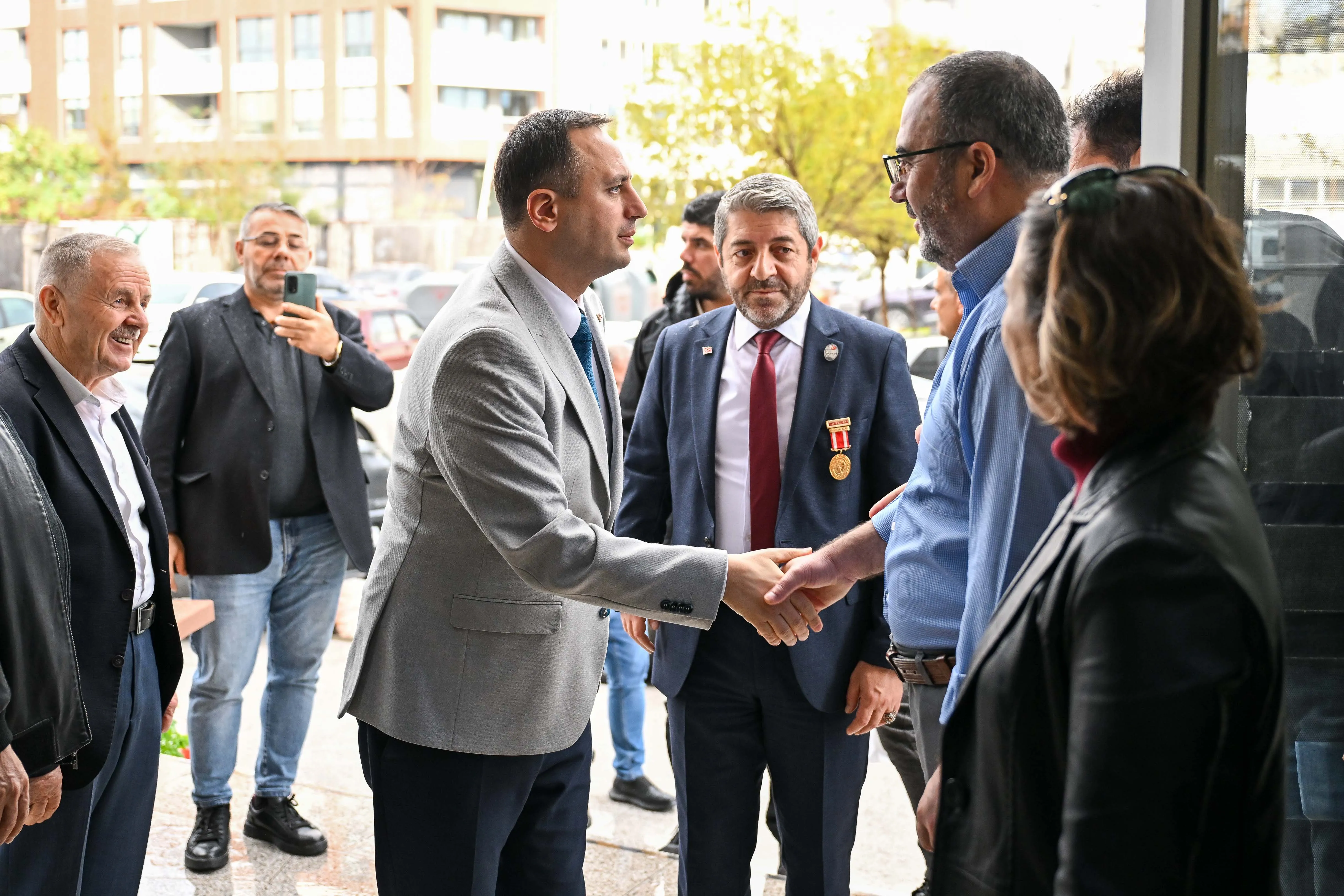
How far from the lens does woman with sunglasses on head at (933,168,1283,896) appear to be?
1008 mm

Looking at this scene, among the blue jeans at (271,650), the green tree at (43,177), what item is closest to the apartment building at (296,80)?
the green tree at (43,177)

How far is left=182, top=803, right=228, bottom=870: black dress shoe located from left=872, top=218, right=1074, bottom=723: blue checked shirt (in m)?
2.39

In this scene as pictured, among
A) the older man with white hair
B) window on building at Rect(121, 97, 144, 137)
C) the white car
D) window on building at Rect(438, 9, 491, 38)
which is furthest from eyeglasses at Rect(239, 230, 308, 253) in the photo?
window on building at Rect(438, 9, 491, 38)

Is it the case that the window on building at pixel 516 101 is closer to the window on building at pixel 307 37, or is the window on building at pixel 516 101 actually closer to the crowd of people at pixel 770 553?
the window on building at pixel 307 37

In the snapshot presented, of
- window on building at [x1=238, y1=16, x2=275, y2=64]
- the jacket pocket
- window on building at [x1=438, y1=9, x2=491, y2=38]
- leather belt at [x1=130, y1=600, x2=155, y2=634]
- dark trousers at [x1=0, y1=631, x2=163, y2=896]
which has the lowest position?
dark trousers at [x1=0, y1=631, x2=163, y2=896]

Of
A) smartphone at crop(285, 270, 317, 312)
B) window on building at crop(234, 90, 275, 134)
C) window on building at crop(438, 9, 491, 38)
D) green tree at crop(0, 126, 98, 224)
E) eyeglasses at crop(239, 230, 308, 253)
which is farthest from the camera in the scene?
window on building at crop(438, 9, 491, 38)

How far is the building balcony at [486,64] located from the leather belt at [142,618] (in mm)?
15859

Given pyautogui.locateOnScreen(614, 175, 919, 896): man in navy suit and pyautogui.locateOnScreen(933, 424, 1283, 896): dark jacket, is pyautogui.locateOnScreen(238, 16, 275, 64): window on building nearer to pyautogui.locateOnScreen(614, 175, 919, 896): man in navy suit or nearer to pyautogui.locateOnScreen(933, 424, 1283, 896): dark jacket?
pyautogui.locateOnScreen(614, 175, 919, 896): man in navy suit

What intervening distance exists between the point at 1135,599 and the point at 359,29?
57.3 ft

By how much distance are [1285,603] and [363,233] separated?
598 inches

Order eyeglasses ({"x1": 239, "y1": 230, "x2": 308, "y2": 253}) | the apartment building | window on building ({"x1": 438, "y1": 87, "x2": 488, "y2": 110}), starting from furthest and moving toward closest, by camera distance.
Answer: window on building ({"x1": 438, "y1": 87, "x2": 488, "y2": 110}) → the apartment building → eyeglasses ({"x1": 239, "y1": 230, "x2": 308, "y2": 253})

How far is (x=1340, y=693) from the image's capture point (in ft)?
6.35

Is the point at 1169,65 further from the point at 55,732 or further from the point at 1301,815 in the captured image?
the point at 55,732

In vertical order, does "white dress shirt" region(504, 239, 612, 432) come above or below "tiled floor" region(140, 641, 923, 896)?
above
